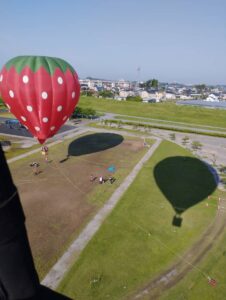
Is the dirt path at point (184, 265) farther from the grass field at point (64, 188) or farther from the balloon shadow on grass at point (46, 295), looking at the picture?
the balloon shadow on grass at point (46, 295)

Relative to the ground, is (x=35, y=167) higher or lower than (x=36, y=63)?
lower

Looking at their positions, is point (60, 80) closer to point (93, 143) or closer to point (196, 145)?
point (93, 143)

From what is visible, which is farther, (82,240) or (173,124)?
(173,124)

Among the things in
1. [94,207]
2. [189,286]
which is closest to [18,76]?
[94,207]

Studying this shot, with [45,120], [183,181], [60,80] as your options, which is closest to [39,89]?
[60,80]

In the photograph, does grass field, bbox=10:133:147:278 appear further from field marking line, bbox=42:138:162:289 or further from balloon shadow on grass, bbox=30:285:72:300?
balloon shadow on grass, bbox=30:285:72:300
